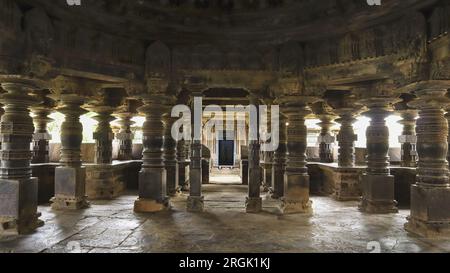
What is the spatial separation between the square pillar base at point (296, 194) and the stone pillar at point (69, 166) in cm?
506

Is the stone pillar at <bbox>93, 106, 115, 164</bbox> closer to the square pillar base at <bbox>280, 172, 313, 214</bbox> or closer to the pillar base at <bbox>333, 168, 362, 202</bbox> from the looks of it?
the square pillar base at <bbox>280, 172, 313, 214</bbox>

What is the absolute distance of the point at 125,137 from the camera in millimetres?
12273

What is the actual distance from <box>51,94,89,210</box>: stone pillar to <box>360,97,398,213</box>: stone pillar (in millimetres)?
7079

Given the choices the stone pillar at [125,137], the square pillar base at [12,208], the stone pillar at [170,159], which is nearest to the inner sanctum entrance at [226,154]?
the stone pillar at [125,137]

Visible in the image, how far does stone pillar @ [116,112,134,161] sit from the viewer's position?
1191cm

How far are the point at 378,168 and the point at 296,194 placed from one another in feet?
7.13

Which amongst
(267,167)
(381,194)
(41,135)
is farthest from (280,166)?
(41,135)

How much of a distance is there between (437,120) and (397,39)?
1.61 m

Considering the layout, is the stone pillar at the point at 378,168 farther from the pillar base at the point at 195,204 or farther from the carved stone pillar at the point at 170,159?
the carved stone pillar at the point at 170,159

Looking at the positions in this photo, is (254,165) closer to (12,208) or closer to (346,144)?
(346,144)

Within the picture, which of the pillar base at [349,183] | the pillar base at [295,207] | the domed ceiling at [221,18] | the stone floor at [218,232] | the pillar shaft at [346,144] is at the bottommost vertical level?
the stone floor at [218,232]

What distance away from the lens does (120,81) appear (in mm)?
6754

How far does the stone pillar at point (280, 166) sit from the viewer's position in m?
9.05
